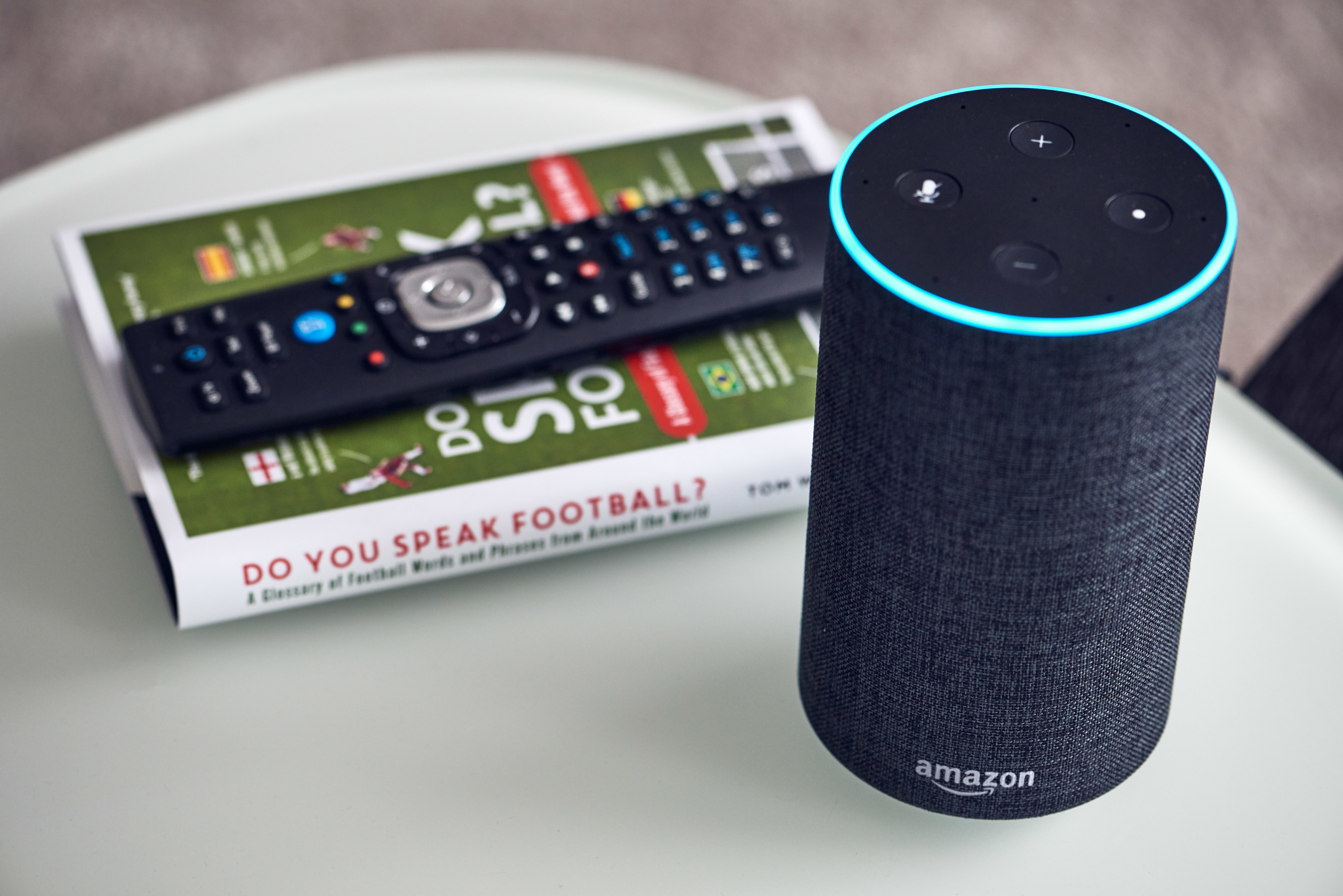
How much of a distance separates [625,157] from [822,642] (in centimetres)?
26

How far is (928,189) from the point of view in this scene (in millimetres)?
308

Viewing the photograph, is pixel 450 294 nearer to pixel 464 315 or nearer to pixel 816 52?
pixel 464 315

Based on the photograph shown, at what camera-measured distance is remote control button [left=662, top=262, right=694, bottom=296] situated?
0.47m

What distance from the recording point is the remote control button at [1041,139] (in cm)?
32

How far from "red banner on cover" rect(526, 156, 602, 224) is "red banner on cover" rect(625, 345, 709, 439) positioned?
0.08m

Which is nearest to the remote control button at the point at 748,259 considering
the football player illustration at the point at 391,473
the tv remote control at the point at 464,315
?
the tv remote control at the point at 464,315

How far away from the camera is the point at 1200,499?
1.50ft

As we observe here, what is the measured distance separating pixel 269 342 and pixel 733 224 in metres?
0.15

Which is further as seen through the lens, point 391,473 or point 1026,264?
point 391,473

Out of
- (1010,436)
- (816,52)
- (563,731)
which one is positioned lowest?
(816,52)

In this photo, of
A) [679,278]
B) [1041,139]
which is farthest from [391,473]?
[1041,139]

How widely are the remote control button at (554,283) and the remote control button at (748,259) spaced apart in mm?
56

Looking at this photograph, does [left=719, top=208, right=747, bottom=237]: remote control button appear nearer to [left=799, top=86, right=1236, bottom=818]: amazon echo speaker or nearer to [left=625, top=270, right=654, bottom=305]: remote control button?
[left=625, top=270, right=654, bottom=305]: remote control button

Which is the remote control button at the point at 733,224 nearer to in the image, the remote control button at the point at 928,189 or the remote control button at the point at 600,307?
the remote control button at the point at 600,307
